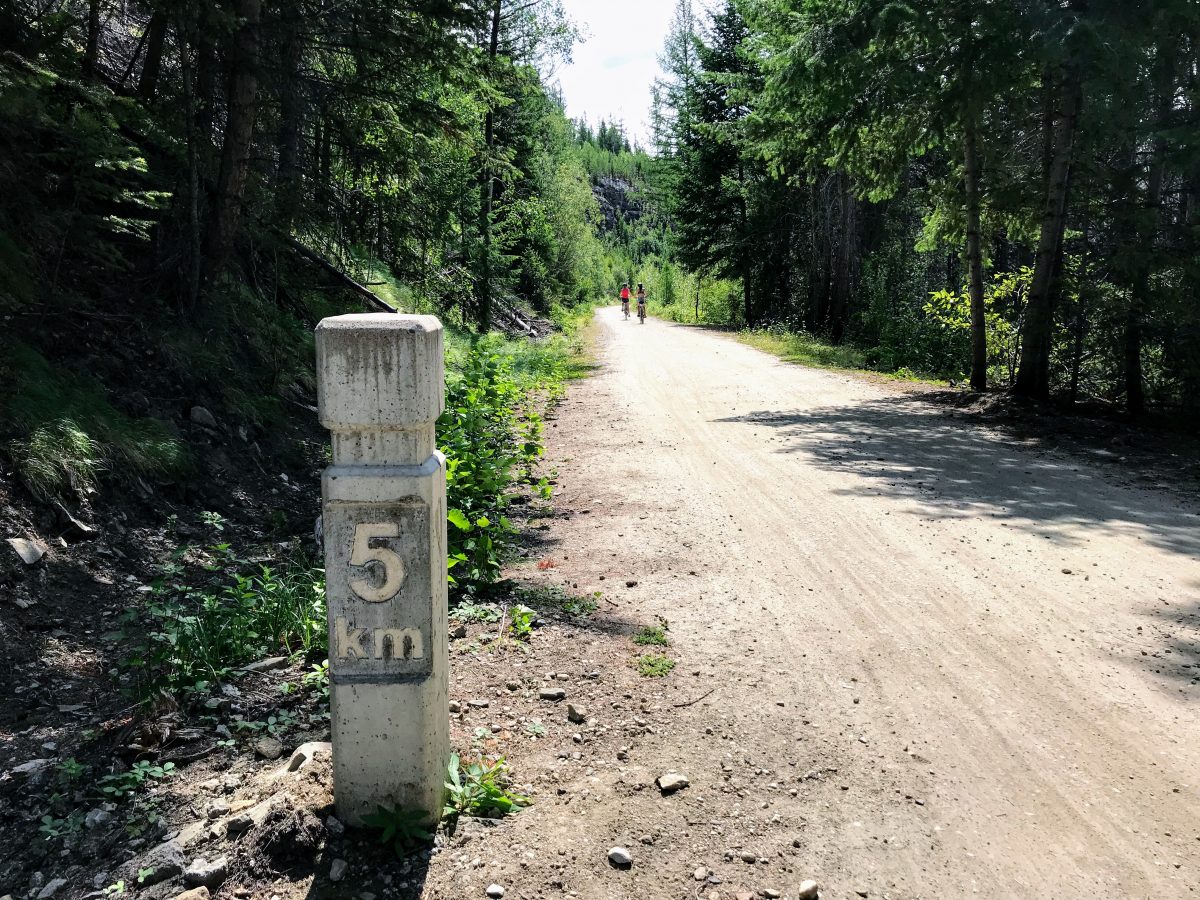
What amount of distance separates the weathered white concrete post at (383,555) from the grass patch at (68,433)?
3.80 metres

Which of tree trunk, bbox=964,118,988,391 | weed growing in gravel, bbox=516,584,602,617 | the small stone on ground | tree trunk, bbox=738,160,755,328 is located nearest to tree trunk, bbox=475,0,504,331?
tree trunk, bbox=964,118,988,391

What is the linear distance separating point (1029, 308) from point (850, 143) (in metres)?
3.85

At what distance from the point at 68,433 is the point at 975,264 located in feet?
43.9

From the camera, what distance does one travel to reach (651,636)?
470 centimetres

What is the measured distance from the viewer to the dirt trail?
2926 mm

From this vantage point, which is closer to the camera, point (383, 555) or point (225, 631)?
point (383, 555)

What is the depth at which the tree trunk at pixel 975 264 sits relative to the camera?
540 inches

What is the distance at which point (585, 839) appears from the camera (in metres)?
2.96

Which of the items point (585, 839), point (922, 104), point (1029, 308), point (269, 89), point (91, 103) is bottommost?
point (585, 839)

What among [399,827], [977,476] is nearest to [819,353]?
[977,476]

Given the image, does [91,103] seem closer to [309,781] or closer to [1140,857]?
[309,781]

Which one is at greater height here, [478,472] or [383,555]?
[383,555]

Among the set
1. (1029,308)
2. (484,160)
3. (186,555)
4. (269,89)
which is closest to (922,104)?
(1029,308)

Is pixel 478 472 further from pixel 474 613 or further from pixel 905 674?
pixel 905 674
